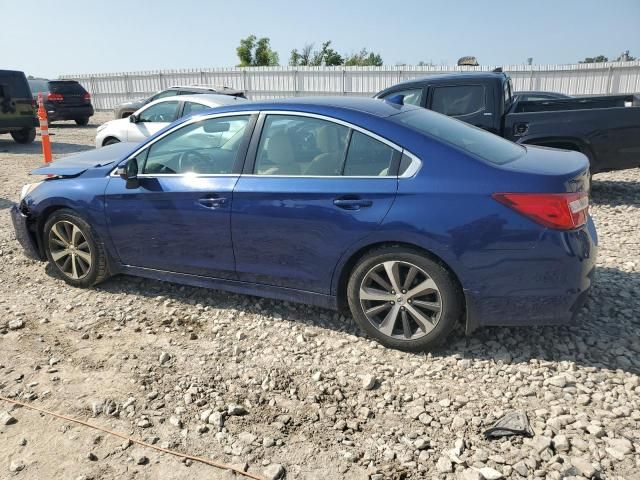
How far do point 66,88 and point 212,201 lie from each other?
59.6ft

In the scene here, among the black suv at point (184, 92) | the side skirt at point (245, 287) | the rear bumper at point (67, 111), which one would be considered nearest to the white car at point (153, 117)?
the black suv at point (184, 92)

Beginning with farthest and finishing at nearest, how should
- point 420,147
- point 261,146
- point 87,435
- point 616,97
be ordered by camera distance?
point 616,97
point 261,146
point 420,147
point 87,435

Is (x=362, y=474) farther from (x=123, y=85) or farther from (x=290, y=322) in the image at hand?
(x=123, y=85)

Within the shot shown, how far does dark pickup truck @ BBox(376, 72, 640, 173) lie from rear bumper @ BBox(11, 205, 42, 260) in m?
4.75

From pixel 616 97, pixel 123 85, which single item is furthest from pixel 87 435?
pixel 123 85

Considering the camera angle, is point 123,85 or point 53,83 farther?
point 123,85

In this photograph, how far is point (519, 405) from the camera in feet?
9.87

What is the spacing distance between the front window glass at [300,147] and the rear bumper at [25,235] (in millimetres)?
2519

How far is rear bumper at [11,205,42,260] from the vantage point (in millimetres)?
4910

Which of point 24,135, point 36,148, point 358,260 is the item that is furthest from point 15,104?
point 358,260

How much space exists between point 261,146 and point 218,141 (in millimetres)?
426

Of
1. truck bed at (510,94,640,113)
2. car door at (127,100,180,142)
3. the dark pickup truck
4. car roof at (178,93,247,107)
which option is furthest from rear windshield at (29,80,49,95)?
truck bed at (510,94,640,113)

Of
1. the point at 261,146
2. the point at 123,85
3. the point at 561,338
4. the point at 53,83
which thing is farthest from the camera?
the point at 123,85

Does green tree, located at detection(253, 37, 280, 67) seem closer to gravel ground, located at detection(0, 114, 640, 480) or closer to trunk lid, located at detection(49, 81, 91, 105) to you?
trunk lid, located at detection(49, 81, 91, 105)
